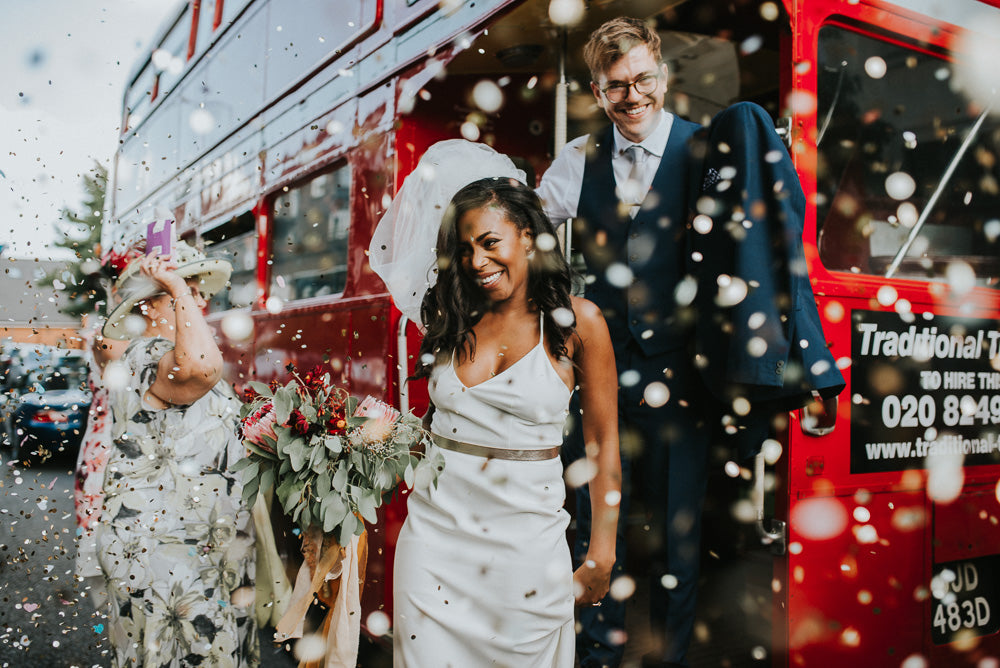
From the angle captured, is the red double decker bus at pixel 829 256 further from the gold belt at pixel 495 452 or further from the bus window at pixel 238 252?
the gold belt at pixel 495 452

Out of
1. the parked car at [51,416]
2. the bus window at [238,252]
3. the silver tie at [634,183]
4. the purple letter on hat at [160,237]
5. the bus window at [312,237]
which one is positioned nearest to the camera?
the purple letter on hat at [160,237]

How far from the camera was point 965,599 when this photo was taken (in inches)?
105

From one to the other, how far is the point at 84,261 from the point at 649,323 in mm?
2133

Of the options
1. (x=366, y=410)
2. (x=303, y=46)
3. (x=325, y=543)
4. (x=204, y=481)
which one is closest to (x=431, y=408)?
(x=366, y=410)

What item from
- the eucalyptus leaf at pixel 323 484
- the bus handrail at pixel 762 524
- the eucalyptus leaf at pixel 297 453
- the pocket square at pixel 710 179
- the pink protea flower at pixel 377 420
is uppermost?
the pocket square at pixel 710 179

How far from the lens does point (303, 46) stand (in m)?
3.77

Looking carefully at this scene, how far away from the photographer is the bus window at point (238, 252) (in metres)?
4.24

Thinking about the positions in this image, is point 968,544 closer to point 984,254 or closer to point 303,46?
point 984,254

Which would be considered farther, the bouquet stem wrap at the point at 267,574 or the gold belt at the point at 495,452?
the bouquet stem wrap at the point at 267,574

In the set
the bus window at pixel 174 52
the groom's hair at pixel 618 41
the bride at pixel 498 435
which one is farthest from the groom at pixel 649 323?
the bus window at pixel 174 52

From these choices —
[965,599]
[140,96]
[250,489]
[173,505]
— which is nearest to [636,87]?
[250,489]

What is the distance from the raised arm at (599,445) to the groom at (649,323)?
0.29 m

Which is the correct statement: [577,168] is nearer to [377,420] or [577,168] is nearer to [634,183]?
[634,183]

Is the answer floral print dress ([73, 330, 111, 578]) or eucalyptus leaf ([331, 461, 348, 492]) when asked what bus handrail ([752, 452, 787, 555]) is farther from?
floral print dress ([73, 330, 111, 578])
